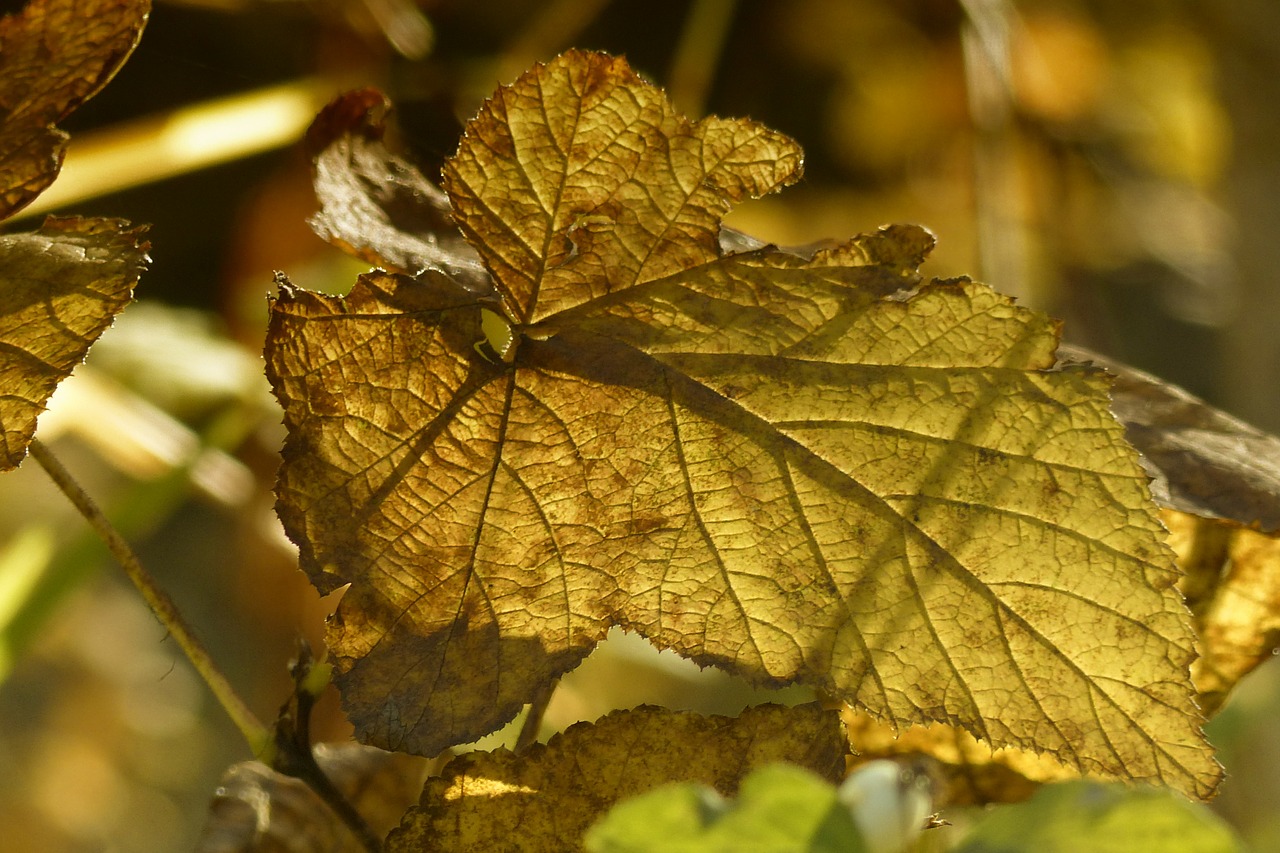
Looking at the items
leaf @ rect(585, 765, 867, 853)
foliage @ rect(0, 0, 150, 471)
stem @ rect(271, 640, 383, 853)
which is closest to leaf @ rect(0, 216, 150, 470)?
foliage @ rect(0, 0, 150, 471)

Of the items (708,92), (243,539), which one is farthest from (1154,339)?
(243,539)

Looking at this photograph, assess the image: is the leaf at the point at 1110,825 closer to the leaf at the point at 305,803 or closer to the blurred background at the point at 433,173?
the leaf at the point at 305,803

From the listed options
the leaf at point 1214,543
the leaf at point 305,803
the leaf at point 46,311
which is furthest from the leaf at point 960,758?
the leaf at point 46,311

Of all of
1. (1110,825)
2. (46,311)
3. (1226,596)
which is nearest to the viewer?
(1110,825)

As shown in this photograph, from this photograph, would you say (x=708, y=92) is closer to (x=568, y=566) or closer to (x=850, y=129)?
(x=850, y=129)

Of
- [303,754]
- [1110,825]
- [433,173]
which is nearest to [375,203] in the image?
[433,173]

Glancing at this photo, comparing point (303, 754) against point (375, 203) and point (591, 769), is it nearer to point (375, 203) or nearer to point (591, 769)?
point (591, 769)

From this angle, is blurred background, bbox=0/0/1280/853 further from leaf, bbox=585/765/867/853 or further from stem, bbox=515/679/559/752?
leaf, bbox=585/765/867/853
